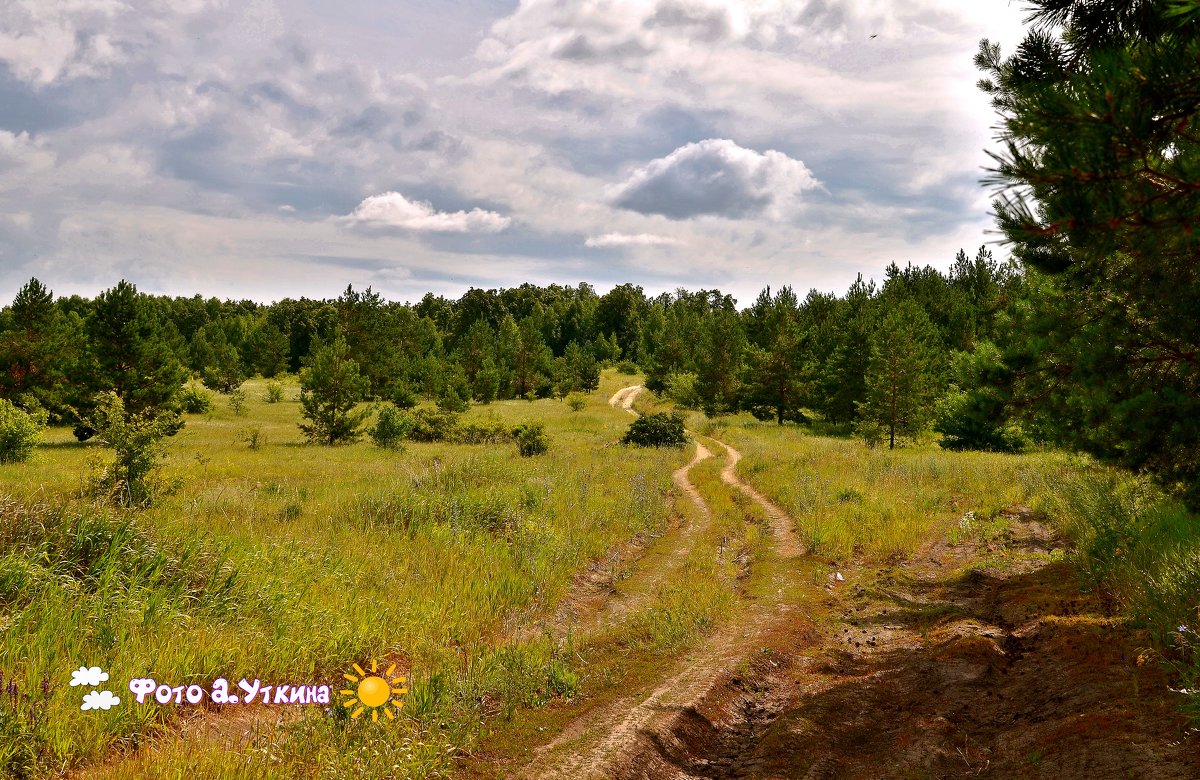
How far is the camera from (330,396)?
3984 cm

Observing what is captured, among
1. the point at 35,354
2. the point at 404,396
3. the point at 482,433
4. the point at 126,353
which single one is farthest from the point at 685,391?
the point at 35,354

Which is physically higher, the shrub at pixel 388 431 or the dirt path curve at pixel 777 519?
the dirt path curve at pixel 777 519

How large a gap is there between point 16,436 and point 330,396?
16168mm

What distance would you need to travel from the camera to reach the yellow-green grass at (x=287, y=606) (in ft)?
14.6

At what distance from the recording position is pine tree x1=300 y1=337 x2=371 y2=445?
39250 mm

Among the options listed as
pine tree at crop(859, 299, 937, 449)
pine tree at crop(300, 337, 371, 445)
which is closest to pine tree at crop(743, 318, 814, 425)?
pine tree at crop(859, 299, 937, 449)

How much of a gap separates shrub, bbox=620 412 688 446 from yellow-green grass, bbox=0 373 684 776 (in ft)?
68.1

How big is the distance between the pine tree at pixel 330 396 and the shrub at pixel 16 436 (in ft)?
47.4

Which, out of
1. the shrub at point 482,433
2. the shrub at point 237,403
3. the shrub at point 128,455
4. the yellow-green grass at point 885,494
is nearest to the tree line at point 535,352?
the yellow-green grass at point 885,494

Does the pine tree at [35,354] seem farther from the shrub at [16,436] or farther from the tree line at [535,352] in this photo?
the shrub at [16,436]

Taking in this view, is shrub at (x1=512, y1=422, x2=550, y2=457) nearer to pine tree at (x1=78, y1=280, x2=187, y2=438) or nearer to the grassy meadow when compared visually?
the grassy meadow

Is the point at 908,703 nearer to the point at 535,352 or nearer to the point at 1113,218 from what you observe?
the point at 1113,218

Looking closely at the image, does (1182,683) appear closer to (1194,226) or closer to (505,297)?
(1194,226)

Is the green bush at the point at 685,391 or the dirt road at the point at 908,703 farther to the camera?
the green bush at the point at 685,391
